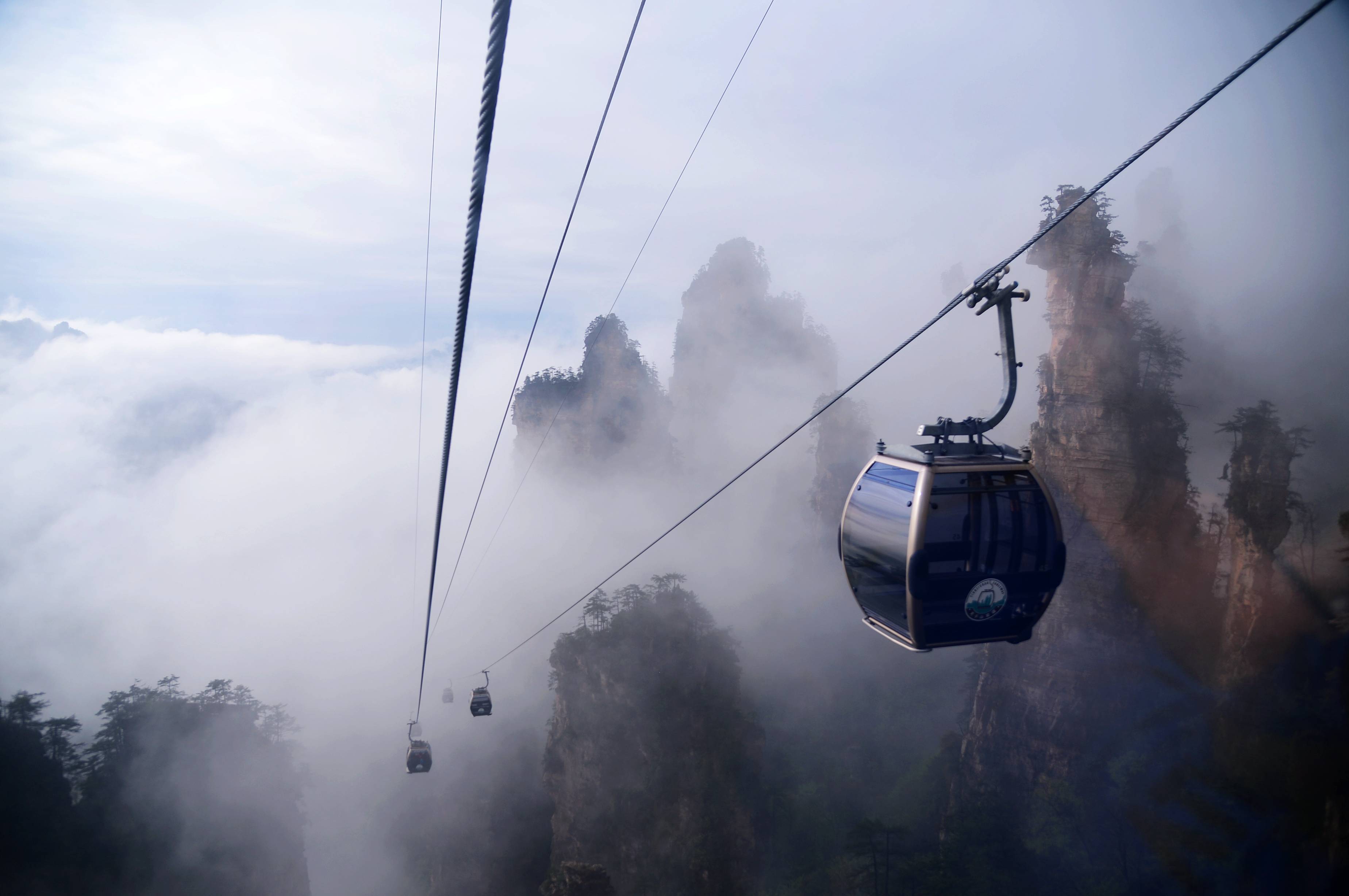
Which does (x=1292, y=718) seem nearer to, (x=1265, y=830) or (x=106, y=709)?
(x=1265, y=830)

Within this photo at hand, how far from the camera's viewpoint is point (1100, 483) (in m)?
20.6

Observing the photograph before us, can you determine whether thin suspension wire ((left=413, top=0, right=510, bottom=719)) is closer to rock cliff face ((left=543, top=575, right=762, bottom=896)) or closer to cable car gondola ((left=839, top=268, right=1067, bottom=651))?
cable car gondola ((left=839, top=268, right=1067, bottom=651))

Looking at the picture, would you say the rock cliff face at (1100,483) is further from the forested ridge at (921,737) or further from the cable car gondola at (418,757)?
the cable car gondola at (418,757)

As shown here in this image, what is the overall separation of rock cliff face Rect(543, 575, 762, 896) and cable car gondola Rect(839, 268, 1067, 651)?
2717cm

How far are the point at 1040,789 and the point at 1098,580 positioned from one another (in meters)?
8.56

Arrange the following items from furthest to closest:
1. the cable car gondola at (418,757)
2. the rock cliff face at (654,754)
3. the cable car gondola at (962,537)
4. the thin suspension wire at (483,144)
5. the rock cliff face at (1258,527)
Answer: the rock cliff face at (654,754)
the cable car gondola at (418,757)
the rock cliff face at (1258,527)
the cable car gondola at (962,537)
the thin suspension wire at (483,144)

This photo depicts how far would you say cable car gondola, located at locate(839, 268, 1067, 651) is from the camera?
14.5 ft

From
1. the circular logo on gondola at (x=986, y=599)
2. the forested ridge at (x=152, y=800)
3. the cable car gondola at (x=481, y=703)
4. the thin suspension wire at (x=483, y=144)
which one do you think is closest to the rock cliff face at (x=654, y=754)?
the cable car gondola at (x=481, y=703)

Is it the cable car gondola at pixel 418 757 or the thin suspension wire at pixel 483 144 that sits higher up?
the thin suspension wire at pixel 483 144

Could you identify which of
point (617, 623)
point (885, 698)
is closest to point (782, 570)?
point (885, 698)

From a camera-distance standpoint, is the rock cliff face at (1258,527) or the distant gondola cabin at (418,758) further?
the distant gondola cabin at (418,758)

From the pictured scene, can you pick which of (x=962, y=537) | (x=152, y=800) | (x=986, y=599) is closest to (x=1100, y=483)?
→ (x=986, y=599)

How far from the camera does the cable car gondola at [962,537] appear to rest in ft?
14.5

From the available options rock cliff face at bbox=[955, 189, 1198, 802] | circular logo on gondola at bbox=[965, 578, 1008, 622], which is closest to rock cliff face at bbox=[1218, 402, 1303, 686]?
rock cliff face at bbox=[955, 189, 1198, 802]
